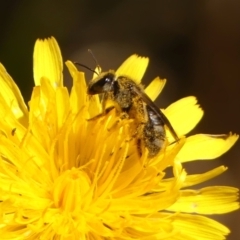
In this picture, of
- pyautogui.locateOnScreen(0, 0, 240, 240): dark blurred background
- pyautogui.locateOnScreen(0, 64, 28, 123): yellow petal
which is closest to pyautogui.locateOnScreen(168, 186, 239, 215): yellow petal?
pyautogui.locateOnScreen(0, 64, 28, 123): yellow petal

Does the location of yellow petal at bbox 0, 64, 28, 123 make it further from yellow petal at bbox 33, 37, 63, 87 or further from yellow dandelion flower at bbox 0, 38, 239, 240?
yellow petal at bbox 33, 37, 63, 87

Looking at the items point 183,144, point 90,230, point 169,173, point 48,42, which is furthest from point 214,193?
point 169,173

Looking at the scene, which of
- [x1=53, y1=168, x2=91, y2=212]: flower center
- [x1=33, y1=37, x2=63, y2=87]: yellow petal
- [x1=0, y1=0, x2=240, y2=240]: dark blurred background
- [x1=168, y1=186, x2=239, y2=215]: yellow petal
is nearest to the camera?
[x1=53, y1=168, x2=91, y2=212]: flower center

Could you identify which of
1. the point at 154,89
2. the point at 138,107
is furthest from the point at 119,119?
the point at 154,89

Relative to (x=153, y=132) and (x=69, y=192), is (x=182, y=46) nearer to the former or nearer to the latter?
(x=153, y=132)

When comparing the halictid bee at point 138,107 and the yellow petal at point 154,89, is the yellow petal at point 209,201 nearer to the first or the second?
the halictid bee at point 138,107
